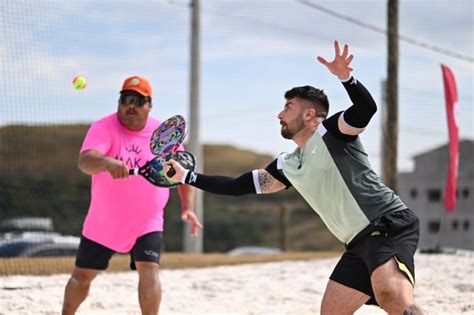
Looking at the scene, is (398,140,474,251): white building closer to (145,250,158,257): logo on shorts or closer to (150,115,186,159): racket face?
(145,250,158,257): logo on shorts

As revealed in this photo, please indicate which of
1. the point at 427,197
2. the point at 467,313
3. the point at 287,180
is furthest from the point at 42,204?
the point at 287,180

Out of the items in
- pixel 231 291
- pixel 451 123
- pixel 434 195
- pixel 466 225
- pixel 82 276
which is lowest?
pixel 231 291

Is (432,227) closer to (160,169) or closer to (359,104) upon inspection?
(160,169)

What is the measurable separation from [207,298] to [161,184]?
11.2ft

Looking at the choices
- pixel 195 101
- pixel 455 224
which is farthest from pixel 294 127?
pixel 455 224

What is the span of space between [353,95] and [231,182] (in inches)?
40.1

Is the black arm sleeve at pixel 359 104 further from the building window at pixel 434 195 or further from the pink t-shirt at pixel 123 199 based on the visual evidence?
the building window at pixel 434 195

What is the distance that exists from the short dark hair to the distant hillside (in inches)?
314

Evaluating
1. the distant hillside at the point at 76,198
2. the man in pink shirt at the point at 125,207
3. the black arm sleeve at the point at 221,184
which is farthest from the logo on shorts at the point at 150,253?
the distant hillside at the point at 76,198

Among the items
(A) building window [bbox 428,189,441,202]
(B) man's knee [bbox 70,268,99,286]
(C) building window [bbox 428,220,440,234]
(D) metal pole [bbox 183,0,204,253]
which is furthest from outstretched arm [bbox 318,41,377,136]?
(A) building window [bbox 428,189,441,202]

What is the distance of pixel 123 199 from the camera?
6020mm

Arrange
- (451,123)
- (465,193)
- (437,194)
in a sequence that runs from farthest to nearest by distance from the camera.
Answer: (465,193), (437,194), (451,123)

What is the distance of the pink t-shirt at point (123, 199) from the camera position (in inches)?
235

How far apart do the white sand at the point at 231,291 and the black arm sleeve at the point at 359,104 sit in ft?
11.3
